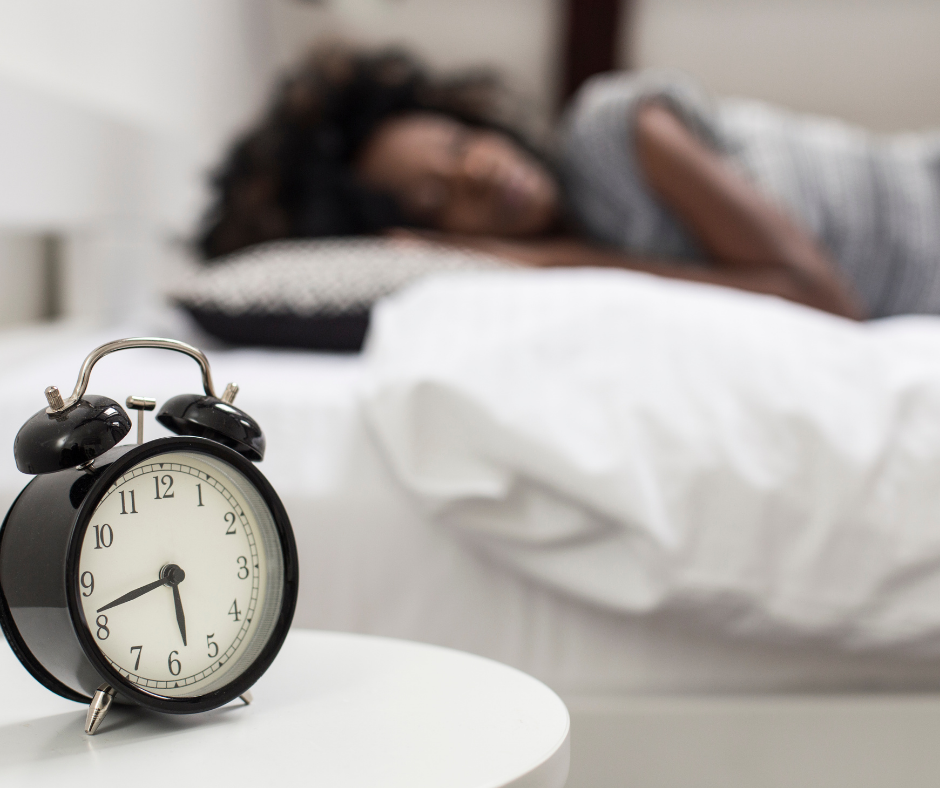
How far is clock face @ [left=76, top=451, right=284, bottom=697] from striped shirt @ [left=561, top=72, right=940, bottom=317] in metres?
1.17

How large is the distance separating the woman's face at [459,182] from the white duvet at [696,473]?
87 cm

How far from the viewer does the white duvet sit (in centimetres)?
58

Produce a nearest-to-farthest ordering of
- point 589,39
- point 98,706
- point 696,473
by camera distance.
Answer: point 98,706 < point 696,473 < point 589,39

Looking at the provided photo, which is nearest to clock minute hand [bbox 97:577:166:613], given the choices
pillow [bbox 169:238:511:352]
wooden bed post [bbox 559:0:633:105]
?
A: pillow [bbox 169:238:511:352]

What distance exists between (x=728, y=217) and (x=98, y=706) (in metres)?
1.21

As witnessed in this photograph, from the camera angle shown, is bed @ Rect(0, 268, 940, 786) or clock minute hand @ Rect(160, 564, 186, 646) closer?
clock minute hand @ Rect(160, 564, 186, 646)

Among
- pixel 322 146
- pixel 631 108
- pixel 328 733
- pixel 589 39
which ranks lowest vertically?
pixel 328 733

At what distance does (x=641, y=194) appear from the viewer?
143 centimetres

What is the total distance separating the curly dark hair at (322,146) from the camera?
1.46m

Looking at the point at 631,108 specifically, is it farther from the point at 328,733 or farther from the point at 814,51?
the point at 328,733

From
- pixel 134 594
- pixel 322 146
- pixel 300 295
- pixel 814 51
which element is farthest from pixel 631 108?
pixel 134 594

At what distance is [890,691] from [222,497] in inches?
21.6

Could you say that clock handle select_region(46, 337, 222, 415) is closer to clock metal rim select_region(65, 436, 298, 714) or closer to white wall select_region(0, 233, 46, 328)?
clock metal rim select_region(65, 436, 298, 714)

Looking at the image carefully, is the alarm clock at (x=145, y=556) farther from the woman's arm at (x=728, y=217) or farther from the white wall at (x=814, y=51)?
the white wall at (x=814, y=51)
